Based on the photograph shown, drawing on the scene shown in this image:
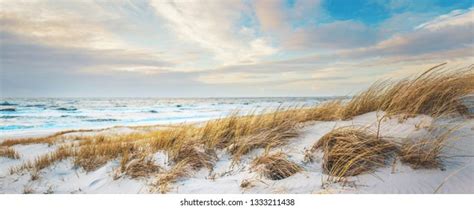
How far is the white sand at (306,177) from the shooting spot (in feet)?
7.85

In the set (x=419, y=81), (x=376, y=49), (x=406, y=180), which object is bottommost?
(x=406, y=180)

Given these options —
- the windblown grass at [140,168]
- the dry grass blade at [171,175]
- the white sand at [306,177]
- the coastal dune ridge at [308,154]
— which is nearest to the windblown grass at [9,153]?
the coastal dune ridge at [308,154]

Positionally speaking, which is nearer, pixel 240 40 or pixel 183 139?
pixel 183 139

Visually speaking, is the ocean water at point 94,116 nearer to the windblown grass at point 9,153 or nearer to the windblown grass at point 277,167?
the windblown grass at point 9,153

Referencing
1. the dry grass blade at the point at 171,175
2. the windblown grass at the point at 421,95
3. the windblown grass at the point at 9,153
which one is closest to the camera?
the dry grass blade at the point at 171,175

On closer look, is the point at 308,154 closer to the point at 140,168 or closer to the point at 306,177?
the point at 306,177

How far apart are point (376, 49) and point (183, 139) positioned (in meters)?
3.24

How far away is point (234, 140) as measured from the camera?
326cm

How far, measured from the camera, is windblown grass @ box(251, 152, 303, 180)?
2.66 meters

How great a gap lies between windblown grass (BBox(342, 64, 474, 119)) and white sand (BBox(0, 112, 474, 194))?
0.15 metres

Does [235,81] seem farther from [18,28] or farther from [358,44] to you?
[18,28]
